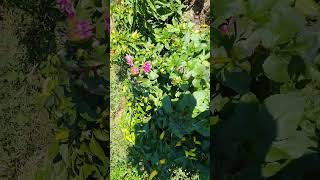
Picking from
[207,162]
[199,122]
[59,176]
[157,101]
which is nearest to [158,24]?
[157,101]

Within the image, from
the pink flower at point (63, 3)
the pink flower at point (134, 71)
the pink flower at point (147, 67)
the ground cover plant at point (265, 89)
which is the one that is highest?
the pink flower at point (63, 3)

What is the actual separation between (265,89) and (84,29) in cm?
106

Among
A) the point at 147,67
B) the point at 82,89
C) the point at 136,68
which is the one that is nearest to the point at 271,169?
the point at 82,89

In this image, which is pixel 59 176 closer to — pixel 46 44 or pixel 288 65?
pixel 46 44

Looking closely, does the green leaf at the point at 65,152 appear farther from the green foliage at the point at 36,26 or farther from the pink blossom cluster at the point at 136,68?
the pink blossom cluster at the point at 136,68

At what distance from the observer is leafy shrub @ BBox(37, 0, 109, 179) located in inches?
90.0

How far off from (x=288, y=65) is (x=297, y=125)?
18 cm

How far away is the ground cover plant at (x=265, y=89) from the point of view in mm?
1450

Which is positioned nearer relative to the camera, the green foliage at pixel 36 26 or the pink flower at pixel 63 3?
the pink flower at pixel 63 3

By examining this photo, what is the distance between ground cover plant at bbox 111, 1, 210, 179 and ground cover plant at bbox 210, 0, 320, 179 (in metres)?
1.09

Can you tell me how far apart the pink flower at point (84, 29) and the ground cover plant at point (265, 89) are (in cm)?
86

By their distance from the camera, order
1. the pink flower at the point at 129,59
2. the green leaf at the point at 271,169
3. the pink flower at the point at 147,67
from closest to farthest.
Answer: the green leaf at the point at 271,169 < the pink flower at the point at 147,67 < the pink flower at the point at 129,59

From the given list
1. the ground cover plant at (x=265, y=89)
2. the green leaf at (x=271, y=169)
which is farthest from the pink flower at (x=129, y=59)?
the green leaf at (x=271, y=169)

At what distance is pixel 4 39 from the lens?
2.86 m
